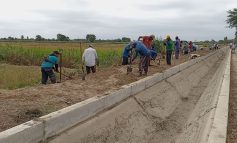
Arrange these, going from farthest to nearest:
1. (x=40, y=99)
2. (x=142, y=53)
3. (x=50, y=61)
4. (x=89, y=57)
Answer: (x=89, y=57) < (x=142, y=53) < (x=50, y=61) < (x=40, y=99)

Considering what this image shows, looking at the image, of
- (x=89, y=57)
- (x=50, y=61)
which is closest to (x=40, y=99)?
(x=50, y=61)

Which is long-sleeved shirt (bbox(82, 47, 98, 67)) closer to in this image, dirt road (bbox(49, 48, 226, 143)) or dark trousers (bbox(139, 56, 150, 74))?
dark trousers (bbox(139, 56, 150, 74))

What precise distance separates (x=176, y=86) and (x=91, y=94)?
6.61 m

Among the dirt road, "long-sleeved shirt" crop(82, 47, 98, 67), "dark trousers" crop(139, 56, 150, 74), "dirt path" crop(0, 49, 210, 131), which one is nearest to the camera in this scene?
"dirt path" crop(0, 49, 210, 131)

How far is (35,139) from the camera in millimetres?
5590

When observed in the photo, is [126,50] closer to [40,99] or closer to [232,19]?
[40,99]

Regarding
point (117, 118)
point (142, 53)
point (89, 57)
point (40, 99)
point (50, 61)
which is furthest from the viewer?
point (89, 57)

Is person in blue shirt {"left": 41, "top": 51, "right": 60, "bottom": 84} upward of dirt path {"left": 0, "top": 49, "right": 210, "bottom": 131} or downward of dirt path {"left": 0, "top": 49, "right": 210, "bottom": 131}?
upward

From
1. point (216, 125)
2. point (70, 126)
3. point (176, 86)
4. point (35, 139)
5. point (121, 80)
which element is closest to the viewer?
point (35, 139)

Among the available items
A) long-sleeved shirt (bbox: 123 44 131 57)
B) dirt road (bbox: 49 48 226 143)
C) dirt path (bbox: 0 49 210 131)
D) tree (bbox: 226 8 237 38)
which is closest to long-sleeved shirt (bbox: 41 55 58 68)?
dirt path (bbox: 0 49 210 131)

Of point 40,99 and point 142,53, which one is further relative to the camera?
point 142,53

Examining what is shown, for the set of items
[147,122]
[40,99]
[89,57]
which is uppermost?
[89,57]

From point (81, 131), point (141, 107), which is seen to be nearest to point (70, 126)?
point (81, 131)

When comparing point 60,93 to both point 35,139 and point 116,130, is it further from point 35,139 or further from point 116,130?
point 35,139
